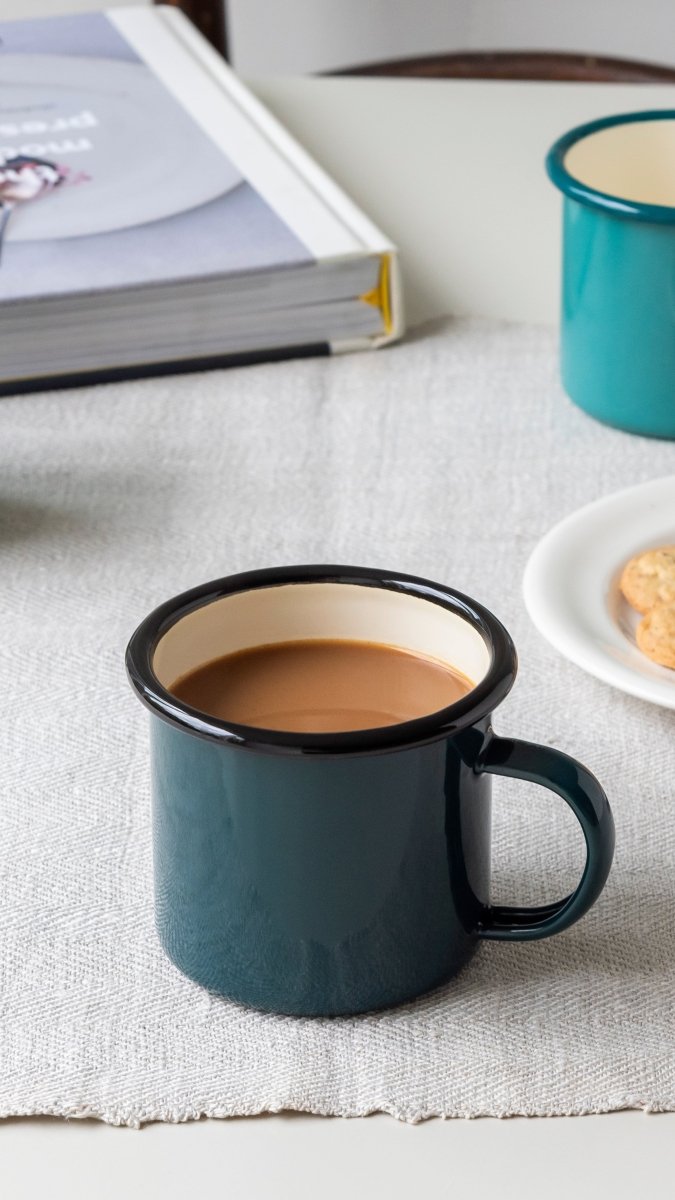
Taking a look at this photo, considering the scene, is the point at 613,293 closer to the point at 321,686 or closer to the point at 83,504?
the point at 83,504

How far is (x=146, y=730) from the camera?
1.82ft

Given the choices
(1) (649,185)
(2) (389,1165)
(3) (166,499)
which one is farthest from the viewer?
(1) (649,185)

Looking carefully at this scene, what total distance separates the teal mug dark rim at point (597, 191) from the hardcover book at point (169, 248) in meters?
0.11

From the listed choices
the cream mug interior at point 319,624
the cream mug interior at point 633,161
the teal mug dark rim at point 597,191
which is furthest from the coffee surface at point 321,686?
the cream mug interior at point 633,161

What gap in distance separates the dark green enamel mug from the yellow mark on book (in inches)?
17.3

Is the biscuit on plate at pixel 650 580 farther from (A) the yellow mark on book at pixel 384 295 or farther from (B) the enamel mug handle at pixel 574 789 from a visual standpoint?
(A) the yellow mark on book at pixel 384 295

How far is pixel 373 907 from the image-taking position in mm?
393

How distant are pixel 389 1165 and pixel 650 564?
0.30m

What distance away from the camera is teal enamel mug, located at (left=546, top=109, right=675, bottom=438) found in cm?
73

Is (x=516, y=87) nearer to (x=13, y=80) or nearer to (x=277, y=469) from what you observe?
(x=13, y=80)

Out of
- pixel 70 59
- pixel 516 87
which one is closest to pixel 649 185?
pixel 516 87

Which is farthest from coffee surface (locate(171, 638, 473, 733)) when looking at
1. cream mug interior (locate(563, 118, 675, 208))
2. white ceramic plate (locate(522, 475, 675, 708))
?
cream mug interior (locate(563, 118, 675, 208))

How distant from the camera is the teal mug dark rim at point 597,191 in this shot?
71cm

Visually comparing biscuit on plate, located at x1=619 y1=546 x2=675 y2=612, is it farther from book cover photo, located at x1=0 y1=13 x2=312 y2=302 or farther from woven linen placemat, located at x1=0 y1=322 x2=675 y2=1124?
book cover photo, located at x1=0 y1=13 x2=312 y2=302
